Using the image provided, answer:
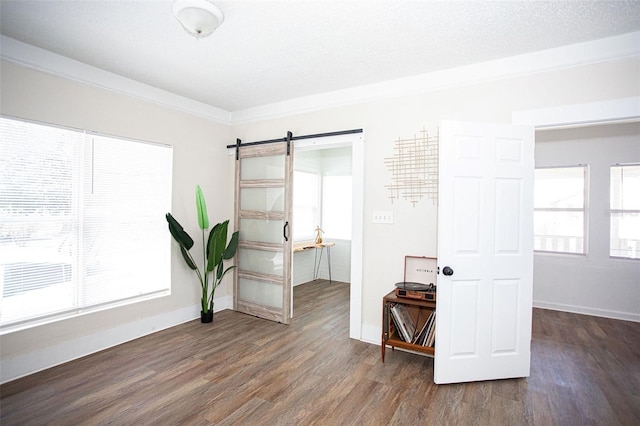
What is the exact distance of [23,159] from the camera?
8.75 feet

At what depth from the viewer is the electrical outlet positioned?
10.8ft

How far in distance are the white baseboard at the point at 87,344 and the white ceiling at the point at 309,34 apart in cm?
255

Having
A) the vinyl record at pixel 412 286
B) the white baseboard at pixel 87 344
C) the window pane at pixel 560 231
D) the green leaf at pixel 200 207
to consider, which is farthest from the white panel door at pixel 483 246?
the white baseboard at pixel 87 344

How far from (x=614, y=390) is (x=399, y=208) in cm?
220

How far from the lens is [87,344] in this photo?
303 centimetres

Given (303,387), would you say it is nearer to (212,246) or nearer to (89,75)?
(212,246)

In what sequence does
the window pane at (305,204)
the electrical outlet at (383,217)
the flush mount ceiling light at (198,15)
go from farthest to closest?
the window pane at (305,204)
the electrical outlet at (383,217)
the flush mount ceiling light at (198,15)

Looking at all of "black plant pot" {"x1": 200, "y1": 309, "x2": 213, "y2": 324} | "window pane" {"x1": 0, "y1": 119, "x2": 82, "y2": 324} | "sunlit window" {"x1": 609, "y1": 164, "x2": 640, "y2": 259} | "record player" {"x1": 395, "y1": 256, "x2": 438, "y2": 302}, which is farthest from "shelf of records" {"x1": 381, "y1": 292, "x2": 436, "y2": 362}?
"sunlit window" {"x1": 609, "y1": 164, "x2": 640, "y2": 259}

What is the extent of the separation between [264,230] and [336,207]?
93.6 inches

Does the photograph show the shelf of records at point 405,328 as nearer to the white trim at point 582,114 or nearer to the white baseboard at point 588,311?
the white trim at point 582,114

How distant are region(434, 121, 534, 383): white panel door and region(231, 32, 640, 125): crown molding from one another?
0.56 metres

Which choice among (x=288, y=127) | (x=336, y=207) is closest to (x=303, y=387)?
(x=288, y=127)

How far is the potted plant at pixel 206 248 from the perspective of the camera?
3631 millimetres

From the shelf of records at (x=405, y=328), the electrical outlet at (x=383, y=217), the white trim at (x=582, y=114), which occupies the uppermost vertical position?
the white trim at (x=582, y=114)
